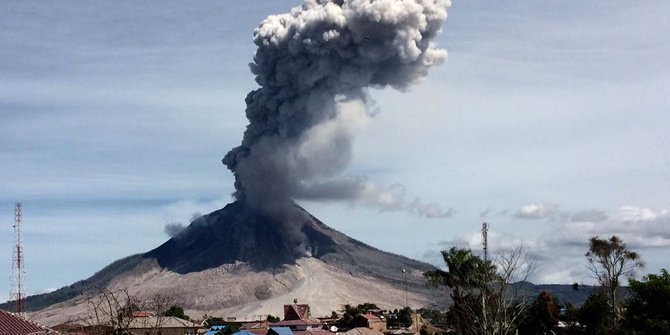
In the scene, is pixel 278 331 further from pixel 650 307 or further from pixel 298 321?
pixel 650 307

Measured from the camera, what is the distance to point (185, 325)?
4003 inches

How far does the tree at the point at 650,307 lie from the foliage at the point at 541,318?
13469 mm

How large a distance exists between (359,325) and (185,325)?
834 inches

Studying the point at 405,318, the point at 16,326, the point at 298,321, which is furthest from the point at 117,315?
the point at 405,318

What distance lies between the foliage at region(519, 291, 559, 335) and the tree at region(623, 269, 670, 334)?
13.5 metres

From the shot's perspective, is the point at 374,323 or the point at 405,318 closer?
the point at 374,323

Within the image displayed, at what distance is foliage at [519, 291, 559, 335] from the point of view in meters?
66.1

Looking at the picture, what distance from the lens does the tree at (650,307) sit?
49.5m

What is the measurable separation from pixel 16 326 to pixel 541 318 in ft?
142

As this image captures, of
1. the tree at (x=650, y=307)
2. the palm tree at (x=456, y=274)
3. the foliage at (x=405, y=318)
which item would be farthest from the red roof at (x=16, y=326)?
the foliage at (x=405, y=318)

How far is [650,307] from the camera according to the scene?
5116 cm

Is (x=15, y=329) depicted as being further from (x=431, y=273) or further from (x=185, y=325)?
(x=185, y=325)

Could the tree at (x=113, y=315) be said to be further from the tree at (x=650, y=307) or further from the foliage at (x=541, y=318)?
the foliage at (x=541, y=318)

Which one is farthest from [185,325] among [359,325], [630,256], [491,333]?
[491,333]
